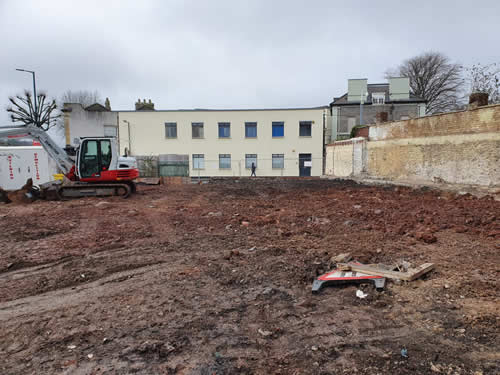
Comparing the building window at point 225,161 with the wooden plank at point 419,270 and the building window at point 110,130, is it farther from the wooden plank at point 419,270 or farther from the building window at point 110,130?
the wooden plank at point 419,270

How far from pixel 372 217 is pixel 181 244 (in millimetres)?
5364

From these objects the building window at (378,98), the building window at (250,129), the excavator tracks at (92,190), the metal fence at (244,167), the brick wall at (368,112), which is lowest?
the excavator tracks at (92,190)

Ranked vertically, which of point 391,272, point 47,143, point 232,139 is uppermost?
point 232,139

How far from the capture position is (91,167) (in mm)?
13945

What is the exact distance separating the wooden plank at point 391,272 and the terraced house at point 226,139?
30.5m

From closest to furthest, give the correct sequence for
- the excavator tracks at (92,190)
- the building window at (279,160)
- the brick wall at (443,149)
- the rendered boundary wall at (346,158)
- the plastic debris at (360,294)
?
the plastic debris at (360,294)
the brick wall at (443,149)
the excavator tracks at (92,190)
the rendered boundary wall at (346,158)
the building window at (279,160)

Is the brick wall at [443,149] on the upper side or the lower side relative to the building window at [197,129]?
lower

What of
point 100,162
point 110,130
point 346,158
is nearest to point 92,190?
point 100,162

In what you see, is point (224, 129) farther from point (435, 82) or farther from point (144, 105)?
point (435, 82)

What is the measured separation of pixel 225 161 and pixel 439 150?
23.1 meters

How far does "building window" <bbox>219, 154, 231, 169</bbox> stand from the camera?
35.3m

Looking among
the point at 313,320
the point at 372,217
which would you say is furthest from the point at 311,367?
the point at 372,217

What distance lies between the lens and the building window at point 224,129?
35031 millimetres

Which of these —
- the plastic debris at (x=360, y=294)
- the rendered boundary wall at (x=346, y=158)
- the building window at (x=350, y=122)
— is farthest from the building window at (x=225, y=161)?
the plastic debris at (x=360, y=294)
